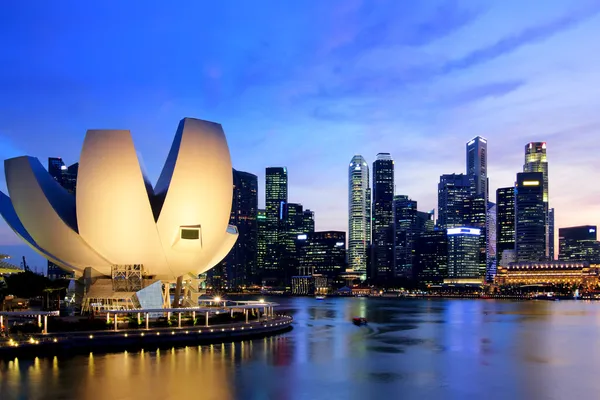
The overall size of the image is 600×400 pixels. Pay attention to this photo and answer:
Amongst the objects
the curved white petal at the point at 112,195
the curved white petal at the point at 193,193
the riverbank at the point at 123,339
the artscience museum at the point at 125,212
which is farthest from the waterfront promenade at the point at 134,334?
the curved white petal at the point at 112,195

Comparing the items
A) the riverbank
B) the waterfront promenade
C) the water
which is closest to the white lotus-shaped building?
the waterfront promenade

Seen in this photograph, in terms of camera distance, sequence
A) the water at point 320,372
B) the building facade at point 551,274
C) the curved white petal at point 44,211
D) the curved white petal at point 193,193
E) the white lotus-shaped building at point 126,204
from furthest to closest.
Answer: the building facade at point 551,274 → the curved white petal at point 44,211 → the curved white petal at point 193,193 → the white lotus-shaped building at point 126,204 → the water at point 320,372

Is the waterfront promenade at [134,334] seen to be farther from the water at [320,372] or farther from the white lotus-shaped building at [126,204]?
the white lotus-shaped building at [126,204]

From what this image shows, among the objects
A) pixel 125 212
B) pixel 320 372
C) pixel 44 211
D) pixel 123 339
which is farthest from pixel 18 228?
pixel 320 372

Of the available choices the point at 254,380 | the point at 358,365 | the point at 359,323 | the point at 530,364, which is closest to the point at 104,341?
the point at 254,380

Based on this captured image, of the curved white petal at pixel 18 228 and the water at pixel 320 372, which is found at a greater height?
the curved white petal at pixel 18 228

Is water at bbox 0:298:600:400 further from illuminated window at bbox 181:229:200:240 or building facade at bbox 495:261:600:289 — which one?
building facade at bbox 495:261:600:289
